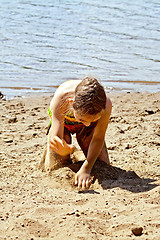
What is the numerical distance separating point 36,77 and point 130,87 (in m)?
1.89

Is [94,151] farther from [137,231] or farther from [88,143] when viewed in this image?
[137,231]

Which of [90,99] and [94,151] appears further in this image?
[94,151]

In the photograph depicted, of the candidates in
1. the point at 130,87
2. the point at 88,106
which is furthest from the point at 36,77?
the point at 88,106

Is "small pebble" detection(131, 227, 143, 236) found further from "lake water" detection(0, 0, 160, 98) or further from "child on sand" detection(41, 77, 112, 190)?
"lake water" detection(0, 0, 160, 98)

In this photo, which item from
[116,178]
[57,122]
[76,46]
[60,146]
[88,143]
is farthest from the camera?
[76,46]

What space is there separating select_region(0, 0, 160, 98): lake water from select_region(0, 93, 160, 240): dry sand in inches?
72.1

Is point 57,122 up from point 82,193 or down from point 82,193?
up

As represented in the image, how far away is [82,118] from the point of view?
3.19 m

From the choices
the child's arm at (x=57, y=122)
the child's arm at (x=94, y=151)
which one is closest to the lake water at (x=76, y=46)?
the child's arm at (x=57, y=122)

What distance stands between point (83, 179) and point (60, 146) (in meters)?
0.36

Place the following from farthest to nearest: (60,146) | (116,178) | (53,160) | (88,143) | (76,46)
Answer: (76,46), (88,143), (53,160), (116,178), (60,146)

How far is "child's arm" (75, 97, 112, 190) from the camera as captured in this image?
3564 mm

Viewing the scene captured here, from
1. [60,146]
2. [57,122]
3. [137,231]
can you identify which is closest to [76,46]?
[57,122]

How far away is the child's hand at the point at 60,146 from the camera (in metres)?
3.47
